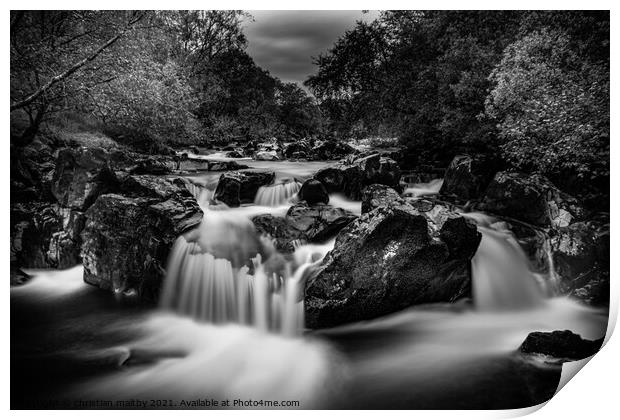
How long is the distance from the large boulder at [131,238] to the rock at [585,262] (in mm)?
4739

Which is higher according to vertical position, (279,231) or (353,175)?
(353,175)

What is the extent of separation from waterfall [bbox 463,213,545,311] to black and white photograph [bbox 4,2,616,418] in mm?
26

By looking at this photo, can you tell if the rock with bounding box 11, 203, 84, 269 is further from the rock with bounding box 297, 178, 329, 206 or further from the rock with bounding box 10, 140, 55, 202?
the rock with bounding box 297, 178, 329, 206

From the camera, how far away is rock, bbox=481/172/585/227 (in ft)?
15.9

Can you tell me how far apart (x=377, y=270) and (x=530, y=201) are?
271 centimetres

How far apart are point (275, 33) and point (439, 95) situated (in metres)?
2.56

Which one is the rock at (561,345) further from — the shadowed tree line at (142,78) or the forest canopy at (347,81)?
the shadowed tree line at (142,78)

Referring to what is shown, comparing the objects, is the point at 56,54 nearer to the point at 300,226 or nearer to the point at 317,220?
the point at 300,226

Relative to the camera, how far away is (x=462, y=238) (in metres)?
4.82

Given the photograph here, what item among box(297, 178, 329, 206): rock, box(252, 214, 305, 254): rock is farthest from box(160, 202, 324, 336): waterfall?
box(297, 178, 329, 206): rock

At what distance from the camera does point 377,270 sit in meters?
4.35

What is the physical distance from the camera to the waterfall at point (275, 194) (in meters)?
6.47

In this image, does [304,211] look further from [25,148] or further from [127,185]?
[25,148]

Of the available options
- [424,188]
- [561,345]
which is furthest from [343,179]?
[561,345]
